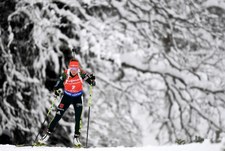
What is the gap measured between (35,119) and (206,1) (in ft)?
22.3

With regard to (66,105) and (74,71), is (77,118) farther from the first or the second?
(74,71)

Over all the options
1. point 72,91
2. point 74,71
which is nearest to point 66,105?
point 72,91

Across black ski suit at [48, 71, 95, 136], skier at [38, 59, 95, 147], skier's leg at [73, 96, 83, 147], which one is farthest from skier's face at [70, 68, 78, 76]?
skier's leg at [73, 96, 83, 147]

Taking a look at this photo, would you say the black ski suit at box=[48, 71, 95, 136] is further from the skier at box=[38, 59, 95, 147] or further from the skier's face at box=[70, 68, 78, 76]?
the skier's face at box=[70, 68, 78, 76]

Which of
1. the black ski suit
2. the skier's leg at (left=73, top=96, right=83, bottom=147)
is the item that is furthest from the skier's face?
the skier's leg at (left=73, top=96, right=83, bottom=147)

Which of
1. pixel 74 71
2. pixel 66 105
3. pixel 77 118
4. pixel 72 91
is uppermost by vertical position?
pixel 74 71

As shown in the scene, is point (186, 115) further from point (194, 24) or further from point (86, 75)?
point (86, 75)

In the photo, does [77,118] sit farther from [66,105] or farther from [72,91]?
[72,91]

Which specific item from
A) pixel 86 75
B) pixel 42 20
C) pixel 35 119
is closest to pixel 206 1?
pixel 42 20

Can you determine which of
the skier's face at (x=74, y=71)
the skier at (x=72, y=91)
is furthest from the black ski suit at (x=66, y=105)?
the skier's face at (x=74, y=71)

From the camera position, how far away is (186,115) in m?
11.6

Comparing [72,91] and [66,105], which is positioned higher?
[72,91]

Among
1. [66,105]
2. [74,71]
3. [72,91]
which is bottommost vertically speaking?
[66,105]

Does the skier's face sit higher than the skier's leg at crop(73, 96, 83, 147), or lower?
higher
